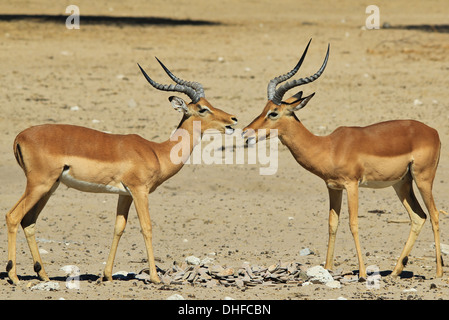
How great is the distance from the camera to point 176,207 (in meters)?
11.6

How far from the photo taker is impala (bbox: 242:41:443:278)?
860 centimetres

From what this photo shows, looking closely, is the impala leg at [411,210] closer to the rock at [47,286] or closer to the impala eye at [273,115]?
the impala eye at [273,115]

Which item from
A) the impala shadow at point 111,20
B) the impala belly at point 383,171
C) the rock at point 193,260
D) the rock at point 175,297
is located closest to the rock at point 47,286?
the rock at point 175,297

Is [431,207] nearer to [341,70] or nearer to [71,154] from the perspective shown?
[71,154]

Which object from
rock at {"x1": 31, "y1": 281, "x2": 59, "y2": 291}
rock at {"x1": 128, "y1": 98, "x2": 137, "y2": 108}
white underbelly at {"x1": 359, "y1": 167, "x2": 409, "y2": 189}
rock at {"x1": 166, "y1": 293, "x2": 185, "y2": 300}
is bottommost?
rock at {"x1": 166, "y1": 293, "x2": 185, "y2": 300}

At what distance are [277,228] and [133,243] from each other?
179 centimetres

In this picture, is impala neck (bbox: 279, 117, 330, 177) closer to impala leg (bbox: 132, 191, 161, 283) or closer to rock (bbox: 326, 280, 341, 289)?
rock (bbox: 326, 280, 341, 289)

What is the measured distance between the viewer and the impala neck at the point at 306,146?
28.4ft

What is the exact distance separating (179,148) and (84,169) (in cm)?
98

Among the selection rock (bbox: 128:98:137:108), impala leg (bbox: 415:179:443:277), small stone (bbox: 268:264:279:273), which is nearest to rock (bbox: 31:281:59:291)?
small stone (bbox: 268:264:279:273)

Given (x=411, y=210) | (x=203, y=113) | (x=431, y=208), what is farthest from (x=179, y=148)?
(x=431, y=208)

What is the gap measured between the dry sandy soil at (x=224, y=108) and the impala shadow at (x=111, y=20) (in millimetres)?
165

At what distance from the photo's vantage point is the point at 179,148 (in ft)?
28.1

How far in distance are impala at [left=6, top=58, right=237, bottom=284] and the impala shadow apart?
595 inches
